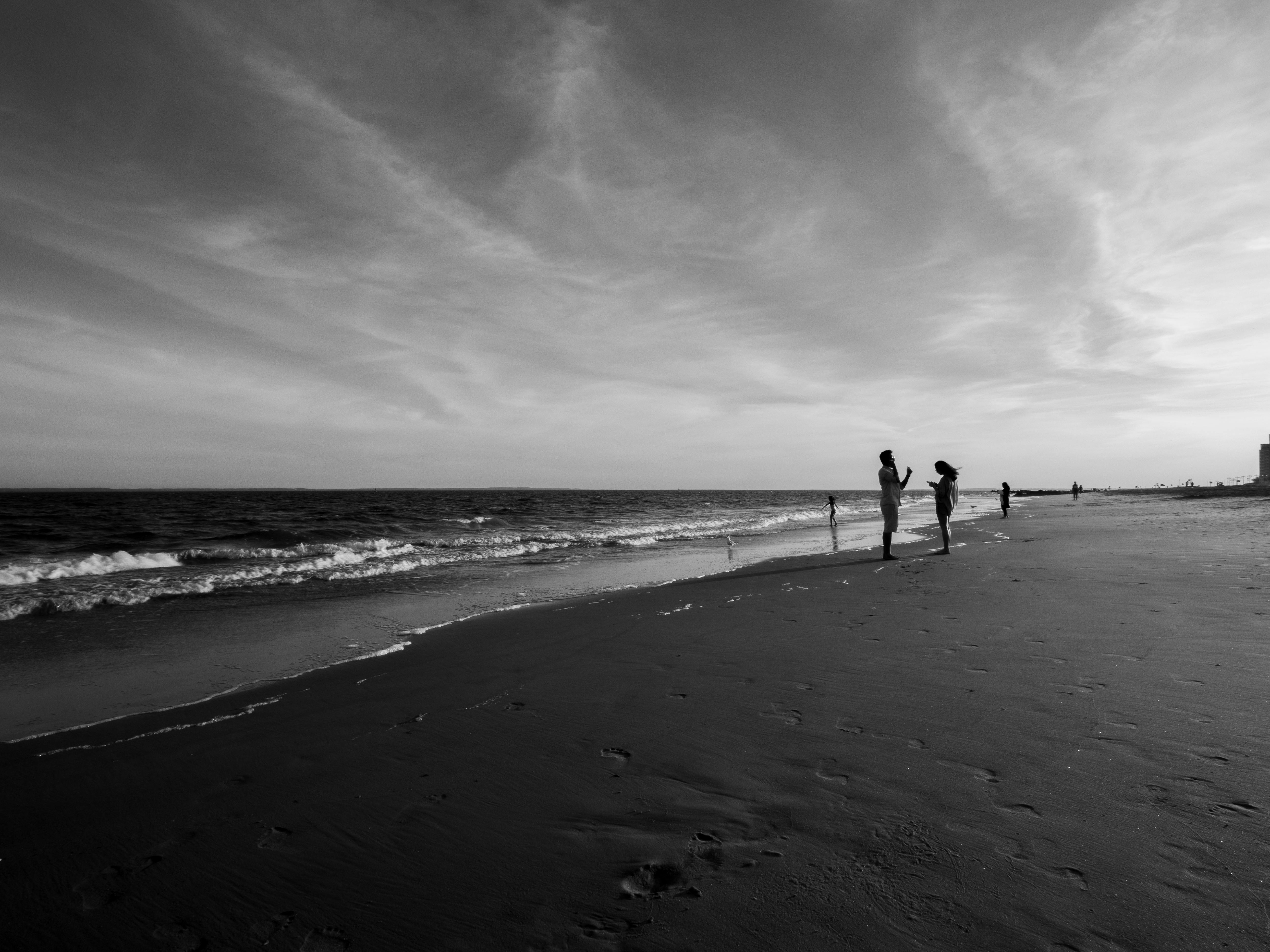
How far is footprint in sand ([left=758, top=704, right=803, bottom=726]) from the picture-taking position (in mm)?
4078

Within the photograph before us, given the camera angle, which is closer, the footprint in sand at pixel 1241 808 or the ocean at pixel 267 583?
the footprint in sand at pixel 1241 808

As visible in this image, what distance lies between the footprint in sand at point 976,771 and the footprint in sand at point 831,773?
1.70 ft

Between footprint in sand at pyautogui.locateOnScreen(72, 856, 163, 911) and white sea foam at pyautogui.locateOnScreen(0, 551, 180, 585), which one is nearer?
footprint in sand at pyautogui.locateOnScreen(72, 856, 163, 911)

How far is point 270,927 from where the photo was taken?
2.29 metres

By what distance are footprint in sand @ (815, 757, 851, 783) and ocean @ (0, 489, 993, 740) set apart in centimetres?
475

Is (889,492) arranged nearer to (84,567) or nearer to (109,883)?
(109,883)

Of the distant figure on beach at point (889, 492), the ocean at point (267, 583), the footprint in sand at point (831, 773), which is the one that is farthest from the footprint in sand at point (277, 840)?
the distant figure on beach at point (889, 492)

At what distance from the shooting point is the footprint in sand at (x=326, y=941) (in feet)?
7.15

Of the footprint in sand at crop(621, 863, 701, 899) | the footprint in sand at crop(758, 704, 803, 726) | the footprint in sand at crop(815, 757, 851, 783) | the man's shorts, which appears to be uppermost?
the man's shorts

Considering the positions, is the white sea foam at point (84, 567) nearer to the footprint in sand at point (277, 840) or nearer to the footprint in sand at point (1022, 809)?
the footprint in sand at point (277, 840)

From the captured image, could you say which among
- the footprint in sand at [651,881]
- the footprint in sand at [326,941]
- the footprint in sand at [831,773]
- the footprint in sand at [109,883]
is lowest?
the footprint in sand at [109,883]

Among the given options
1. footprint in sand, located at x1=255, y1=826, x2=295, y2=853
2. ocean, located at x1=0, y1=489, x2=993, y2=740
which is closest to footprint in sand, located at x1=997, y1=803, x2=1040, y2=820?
footprint in sand, located at x1=255, y1=826, x2=295, y2=853

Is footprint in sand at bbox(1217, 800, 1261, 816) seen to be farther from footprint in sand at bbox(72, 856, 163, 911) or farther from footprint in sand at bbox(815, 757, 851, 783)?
footprint in sand at bbox(72, 856, 163, 911)

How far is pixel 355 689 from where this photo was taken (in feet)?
17.2
